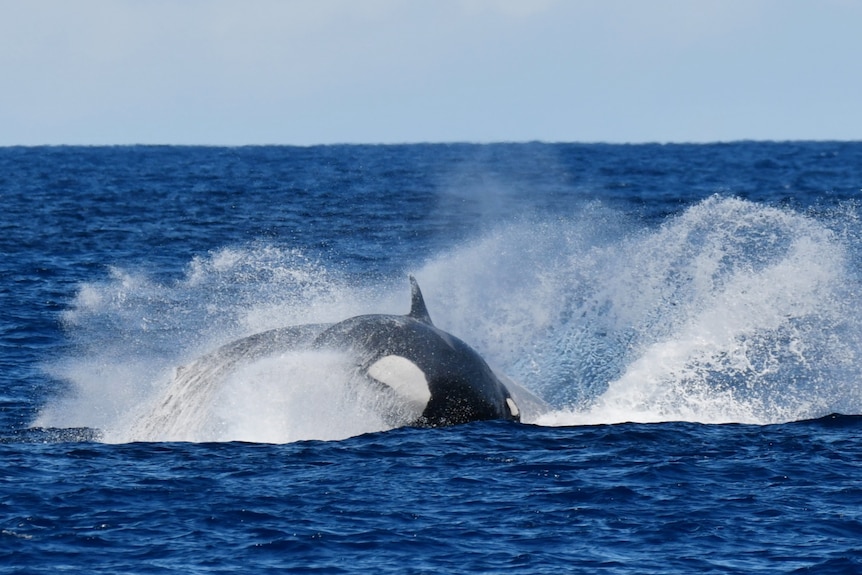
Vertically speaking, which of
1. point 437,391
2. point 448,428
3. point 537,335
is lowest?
point 448,428

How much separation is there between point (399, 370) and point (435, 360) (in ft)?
1.81

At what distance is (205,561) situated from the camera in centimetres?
1391

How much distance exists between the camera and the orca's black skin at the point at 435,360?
764 inches

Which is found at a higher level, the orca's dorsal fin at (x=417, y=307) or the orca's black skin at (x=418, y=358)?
the orca's dorsal fin at (x=417, y=307)

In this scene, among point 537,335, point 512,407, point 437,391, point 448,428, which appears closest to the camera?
point 437,391

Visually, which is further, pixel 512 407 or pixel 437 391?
pixel 512 407

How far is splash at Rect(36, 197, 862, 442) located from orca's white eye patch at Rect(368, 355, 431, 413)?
1.52ft

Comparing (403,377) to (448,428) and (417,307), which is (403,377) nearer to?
(448,428)

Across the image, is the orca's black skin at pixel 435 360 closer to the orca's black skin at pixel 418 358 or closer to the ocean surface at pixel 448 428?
the orca's black skin at pixel 418 358

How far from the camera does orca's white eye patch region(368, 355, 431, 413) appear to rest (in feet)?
63.2

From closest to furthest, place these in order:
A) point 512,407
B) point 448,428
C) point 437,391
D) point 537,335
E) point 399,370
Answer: point 399,370
point 437,391
point 448,428
point 512,407
point 537,335

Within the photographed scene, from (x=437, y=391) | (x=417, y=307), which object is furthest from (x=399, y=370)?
(x=417, y=307)

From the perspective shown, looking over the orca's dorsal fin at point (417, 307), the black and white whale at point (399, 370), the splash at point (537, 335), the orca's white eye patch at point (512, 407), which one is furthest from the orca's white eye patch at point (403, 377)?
the orca's white eye patch at point (512, 407)

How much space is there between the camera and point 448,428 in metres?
19.7
